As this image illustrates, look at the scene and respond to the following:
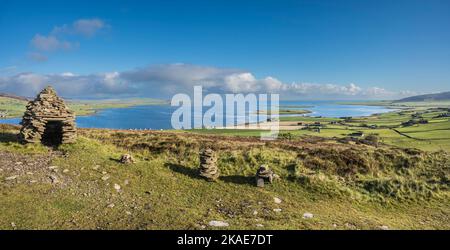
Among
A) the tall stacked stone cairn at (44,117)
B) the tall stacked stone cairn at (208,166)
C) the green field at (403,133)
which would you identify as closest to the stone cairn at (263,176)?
the tall stacked stone cairn at (208,166)

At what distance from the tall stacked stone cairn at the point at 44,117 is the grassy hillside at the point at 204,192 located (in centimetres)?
78

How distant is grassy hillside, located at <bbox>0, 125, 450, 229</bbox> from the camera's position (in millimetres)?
11070

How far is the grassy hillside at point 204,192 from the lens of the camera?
11.1 m

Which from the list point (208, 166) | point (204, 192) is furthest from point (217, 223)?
point (208, 166)

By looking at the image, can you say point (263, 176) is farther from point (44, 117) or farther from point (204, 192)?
point (44, 117)

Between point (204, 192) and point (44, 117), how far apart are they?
13.1 metres

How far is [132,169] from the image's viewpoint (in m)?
16.8

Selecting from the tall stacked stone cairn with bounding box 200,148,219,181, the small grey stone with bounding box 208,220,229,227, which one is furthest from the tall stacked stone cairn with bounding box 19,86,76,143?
the small grey stone with bounding box 208,220,229,227

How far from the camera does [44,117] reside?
1852 centimetres
